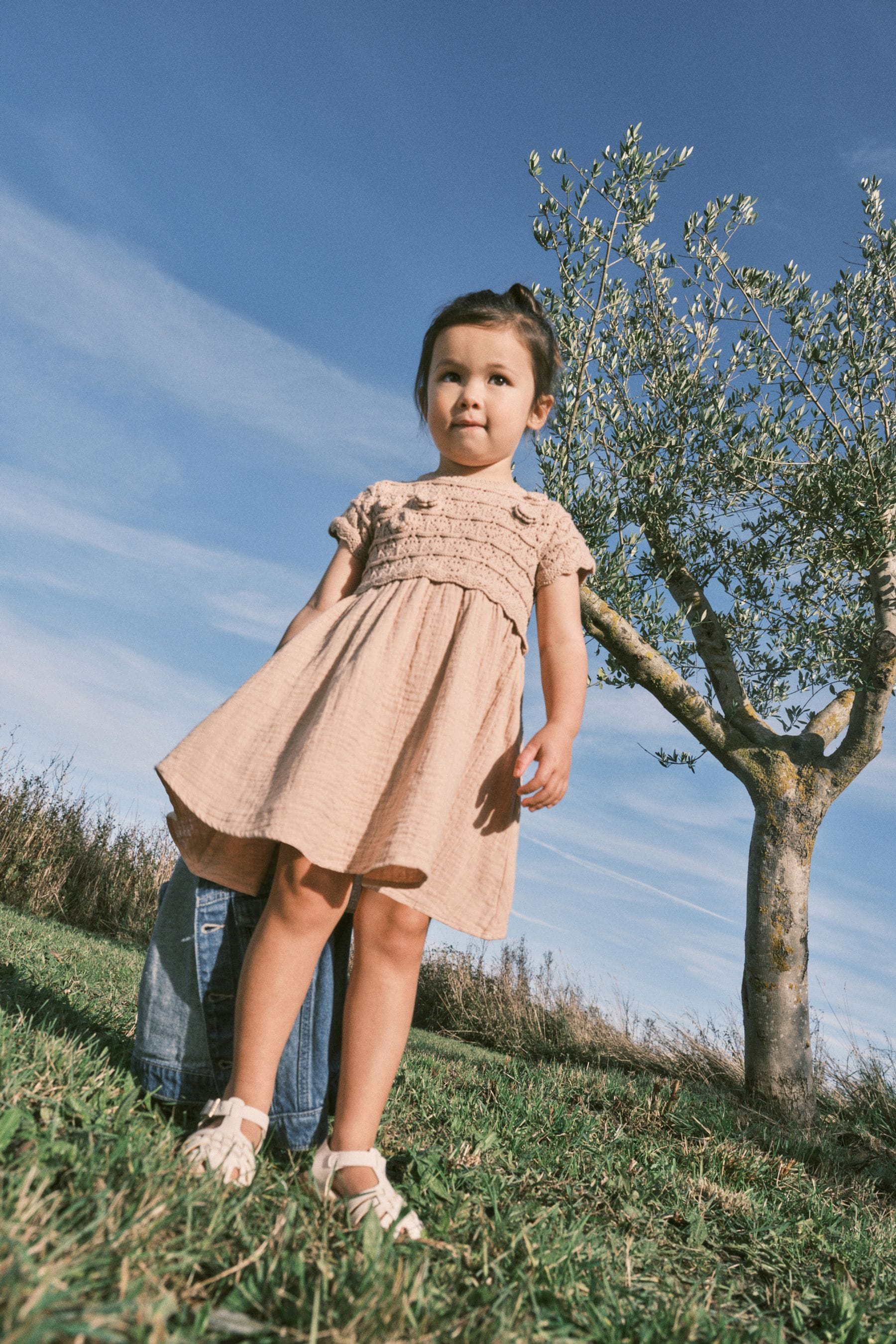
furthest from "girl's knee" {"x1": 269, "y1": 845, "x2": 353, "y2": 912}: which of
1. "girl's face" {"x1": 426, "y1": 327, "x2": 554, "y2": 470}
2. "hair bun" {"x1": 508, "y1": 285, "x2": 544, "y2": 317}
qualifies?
"hair bun" {"x1": 508, "y1": 285, "x2": 544, "y2": 317}

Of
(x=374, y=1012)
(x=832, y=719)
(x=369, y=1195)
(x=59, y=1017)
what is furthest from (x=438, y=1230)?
(x=832, y=719)

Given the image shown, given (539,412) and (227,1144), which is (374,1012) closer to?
(227,1144)

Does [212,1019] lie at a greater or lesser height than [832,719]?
lesser

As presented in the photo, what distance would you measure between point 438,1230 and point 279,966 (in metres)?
0.72

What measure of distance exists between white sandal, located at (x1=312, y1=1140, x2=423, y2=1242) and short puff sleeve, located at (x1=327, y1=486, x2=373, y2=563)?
1812 millimetres

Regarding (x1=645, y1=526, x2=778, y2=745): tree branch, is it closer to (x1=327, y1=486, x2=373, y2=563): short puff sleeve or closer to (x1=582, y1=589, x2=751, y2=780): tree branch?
(x1=582, y1=589, x2=751, y2=780): tree branch

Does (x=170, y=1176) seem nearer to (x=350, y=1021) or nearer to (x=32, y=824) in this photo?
(x=350, y=1021)

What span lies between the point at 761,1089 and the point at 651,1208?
455cm

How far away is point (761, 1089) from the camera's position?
6.97m

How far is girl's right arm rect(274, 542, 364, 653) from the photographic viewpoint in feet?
9.85

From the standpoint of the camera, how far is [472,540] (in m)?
2.87

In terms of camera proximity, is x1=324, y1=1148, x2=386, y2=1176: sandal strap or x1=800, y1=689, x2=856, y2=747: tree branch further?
x1=800, y1=689, x2=856, y2=747: tree branch

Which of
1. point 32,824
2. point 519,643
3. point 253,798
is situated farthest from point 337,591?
point 32,824

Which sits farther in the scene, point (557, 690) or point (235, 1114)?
point (557, 690)
